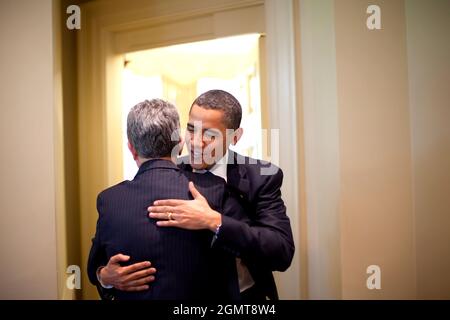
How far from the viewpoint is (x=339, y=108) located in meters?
1.13

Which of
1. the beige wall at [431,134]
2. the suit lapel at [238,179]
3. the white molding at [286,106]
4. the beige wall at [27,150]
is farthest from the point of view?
the beige wall at [27,150]

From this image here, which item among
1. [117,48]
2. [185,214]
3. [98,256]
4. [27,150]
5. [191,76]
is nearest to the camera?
[185,214]

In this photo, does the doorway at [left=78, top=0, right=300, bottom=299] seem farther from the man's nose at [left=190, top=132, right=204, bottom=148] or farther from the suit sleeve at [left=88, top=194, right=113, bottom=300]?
the suit sleeve at [left=88, top=194, right=113, bottom=300]

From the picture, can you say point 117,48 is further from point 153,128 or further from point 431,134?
point 431,134

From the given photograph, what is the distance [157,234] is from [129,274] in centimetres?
11

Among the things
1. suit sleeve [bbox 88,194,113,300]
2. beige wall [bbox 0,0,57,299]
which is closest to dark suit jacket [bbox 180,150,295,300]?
suit sleeve [bbox 88,194,113,300]

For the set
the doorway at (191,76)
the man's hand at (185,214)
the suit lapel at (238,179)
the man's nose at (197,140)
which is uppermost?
the doorway at (191,76)

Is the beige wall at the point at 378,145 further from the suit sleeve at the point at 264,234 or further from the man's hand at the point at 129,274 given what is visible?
the man's hand at the point at 129,274

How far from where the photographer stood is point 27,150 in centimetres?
131

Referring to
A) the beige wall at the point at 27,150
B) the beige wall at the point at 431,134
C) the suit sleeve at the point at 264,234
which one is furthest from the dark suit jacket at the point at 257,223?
the beige wall at the point at 27,150

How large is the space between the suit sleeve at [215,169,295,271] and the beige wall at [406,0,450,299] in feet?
1.89

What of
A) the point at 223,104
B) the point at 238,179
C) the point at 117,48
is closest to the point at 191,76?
the point at 117,48

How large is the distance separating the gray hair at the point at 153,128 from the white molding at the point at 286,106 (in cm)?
54

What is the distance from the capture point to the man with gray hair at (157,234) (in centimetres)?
70
